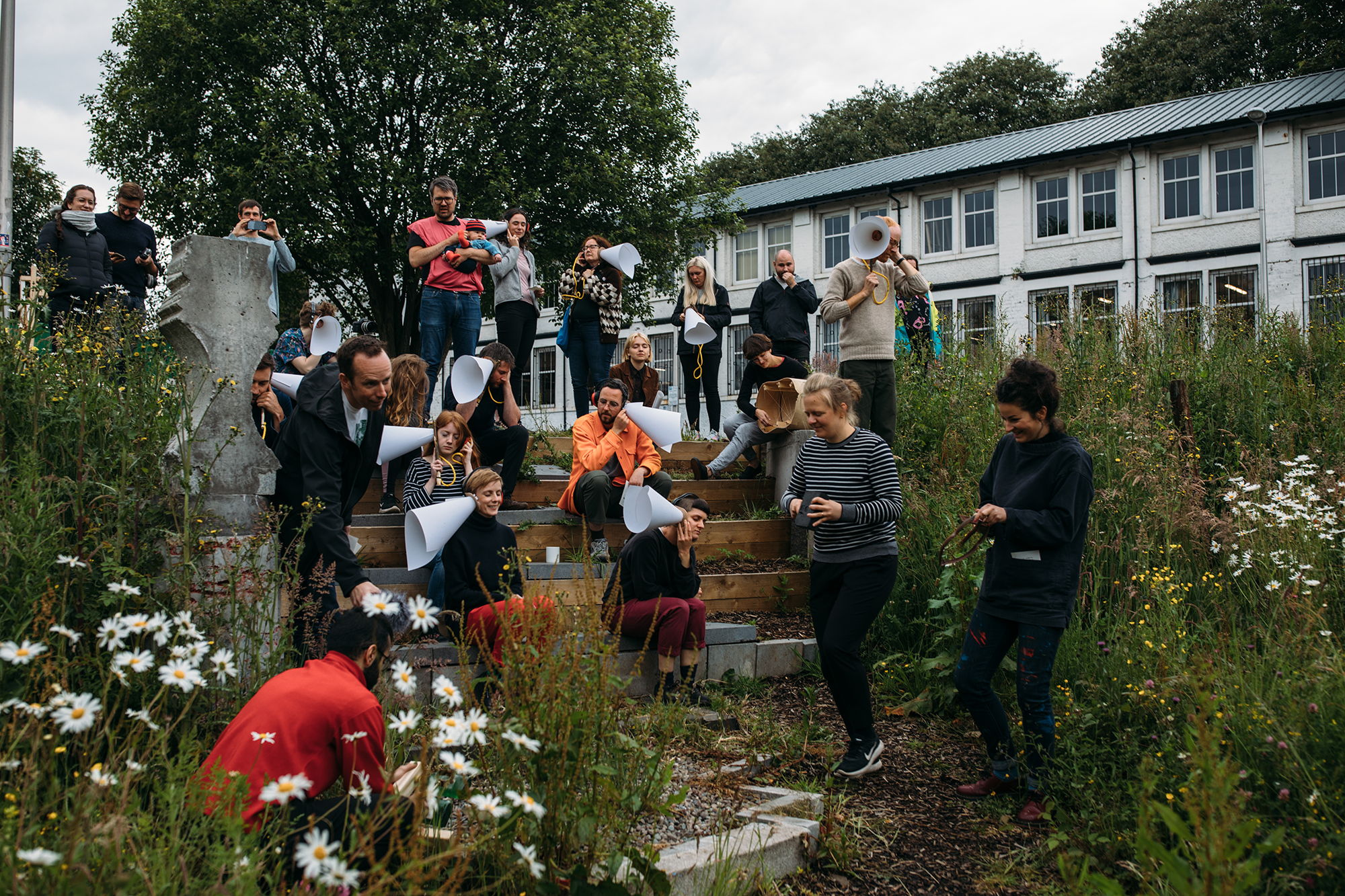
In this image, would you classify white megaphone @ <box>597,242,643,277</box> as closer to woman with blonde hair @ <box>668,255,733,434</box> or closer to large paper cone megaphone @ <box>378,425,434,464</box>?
woman with blonde hair @ <box>668,255,733,434</box>

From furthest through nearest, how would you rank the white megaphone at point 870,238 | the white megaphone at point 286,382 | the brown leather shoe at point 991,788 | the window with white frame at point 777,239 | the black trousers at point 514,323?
the window with white frame at point 777,239 → the black trousers at point 514,323 → the white megaphone at point 870,238 → the white megaphone at point 286,382 → the brown leather shoe at point 991,788

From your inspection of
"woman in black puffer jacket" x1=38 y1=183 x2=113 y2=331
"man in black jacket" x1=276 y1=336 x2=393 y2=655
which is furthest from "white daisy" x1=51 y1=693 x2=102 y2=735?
"woman in black puffer jacket" x1=38 y1=183 x2=113 y2=331

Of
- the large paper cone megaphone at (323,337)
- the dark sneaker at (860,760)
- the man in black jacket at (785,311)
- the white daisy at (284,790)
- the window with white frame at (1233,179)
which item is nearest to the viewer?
the white daisy at (284,790)

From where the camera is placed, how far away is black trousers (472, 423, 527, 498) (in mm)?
7855

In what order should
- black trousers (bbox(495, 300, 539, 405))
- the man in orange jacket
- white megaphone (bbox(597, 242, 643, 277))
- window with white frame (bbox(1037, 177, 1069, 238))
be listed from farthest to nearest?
window with white frame (bbox(1037, 177, 1069, 238)), white megaphone (bbox(597, 242, 643, 277)), black trousers (bbox(495, 300, 539, 405)), the man in orange jacket

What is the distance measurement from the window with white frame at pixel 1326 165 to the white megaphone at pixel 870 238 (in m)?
21.9

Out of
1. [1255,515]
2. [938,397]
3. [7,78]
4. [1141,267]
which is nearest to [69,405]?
[1255,515]

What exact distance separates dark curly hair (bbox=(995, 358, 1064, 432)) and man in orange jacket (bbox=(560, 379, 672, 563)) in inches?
137

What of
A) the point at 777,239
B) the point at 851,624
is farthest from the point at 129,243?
the point at 777,239

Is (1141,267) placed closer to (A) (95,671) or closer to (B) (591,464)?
(B) (591,464)

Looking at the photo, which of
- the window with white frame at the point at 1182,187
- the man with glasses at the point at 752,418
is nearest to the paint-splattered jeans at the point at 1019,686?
the man with glasses at the point at 752,418

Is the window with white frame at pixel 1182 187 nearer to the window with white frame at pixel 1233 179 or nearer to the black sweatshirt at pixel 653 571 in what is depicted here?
the window with white frame at pixel 1233 179

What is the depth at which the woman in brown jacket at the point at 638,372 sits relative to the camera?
28.4 feet

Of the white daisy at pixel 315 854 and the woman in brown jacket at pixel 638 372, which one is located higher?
the woman in brown jacket at pixel 638 372
